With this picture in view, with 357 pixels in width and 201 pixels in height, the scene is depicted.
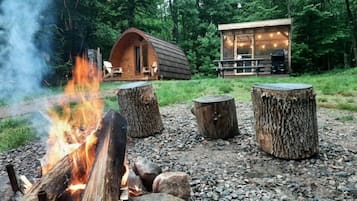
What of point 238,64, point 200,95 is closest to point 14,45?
point 200,95

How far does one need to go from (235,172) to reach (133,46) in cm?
1620

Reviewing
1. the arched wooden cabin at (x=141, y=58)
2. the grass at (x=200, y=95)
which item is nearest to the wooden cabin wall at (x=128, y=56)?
the arched wooden cabin at (x=141, y=58)

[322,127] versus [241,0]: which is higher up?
[241,0]

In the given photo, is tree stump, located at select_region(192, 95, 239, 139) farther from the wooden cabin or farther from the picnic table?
the wooden cabin

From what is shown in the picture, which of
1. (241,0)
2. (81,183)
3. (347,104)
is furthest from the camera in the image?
(241,0)

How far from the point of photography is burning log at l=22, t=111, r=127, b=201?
6.84 feet

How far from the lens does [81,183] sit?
8.13ft

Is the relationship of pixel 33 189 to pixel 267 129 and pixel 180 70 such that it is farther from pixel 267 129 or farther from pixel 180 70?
pixel 180 70

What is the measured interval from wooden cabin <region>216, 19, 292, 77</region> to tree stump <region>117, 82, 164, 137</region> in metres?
10.5

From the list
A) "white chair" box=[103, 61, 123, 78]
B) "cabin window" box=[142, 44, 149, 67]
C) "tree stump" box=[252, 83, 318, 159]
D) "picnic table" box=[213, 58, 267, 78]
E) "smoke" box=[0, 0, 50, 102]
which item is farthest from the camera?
"cabin window" box=[142, 44, 149, 67]

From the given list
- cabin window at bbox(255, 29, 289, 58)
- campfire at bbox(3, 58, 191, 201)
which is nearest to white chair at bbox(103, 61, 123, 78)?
cabin window at bbox(255, 29, 289, 58)

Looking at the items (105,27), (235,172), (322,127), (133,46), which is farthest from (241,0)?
(235,172)

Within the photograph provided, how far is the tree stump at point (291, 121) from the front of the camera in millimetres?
3494

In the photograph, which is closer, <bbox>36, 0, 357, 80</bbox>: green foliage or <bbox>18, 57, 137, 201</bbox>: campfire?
<bbox>18, 57, 137, 201</bbox>: campfire
